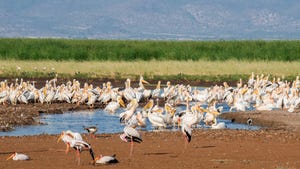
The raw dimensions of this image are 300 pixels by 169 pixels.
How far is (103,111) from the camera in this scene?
23.0 meters

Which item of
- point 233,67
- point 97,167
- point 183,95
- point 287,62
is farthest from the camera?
point 287,62

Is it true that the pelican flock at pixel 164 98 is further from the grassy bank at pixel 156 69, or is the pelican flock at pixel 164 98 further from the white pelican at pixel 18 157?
the grassy bank at pixel 156 69

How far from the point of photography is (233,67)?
3809 cm

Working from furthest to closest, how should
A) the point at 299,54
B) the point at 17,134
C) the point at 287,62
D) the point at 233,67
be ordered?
the point at 299,54, the point at 287,62, the point at 233,67, the point at 17,134

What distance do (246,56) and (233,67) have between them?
598 centimetres

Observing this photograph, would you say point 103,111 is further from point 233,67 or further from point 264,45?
point 264,45

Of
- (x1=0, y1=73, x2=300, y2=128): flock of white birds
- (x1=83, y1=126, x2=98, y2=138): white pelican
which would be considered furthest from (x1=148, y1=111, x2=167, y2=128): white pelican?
(x1=83, y1=126, x2=98, y2=138): white pelican

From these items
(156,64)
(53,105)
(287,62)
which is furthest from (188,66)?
(53,105)

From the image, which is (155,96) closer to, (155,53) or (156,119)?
(156,119)

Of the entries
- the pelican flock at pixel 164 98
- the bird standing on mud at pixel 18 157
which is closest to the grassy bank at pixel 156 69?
the pelican flock at pixel 164 98

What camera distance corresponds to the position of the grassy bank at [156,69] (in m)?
35.0

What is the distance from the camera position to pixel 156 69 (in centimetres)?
3712

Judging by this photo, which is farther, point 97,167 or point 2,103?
point 2,103

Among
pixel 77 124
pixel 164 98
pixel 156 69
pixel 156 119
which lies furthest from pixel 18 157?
pixel 156 69
